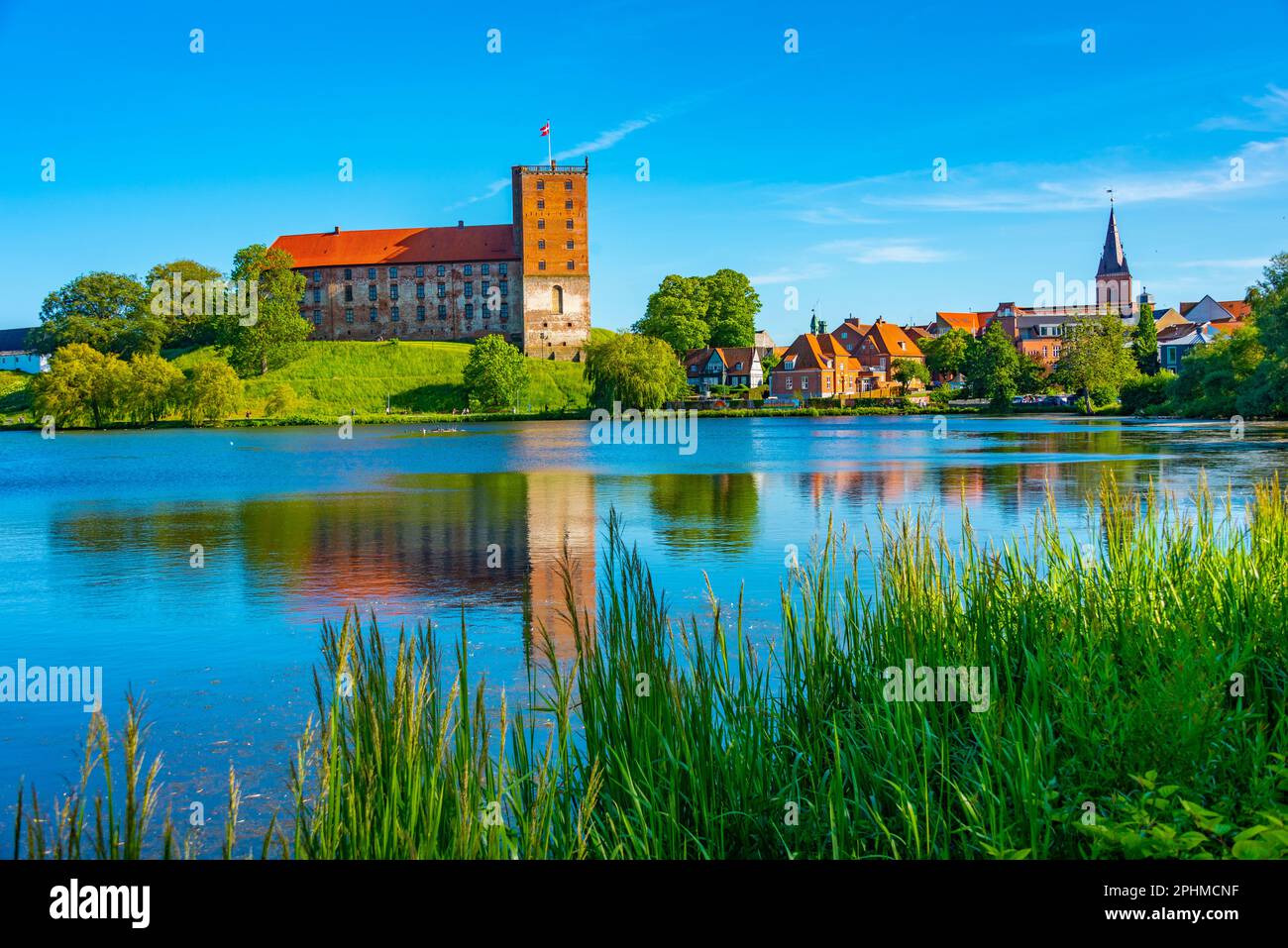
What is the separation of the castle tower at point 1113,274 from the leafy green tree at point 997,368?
4696 centimetres

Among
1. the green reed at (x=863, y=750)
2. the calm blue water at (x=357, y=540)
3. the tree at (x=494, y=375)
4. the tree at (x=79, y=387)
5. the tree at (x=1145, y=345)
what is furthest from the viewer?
the tree at (x=1145, y=345)

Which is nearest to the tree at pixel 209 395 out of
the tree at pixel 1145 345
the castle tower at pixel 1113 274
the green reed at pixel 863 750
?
the tree at pixel 1145 345

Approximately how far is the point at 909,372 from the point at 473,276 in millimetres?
51744

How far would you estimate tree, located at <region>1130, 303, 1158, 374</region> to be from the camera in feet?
336

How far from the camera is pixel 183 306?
102 m

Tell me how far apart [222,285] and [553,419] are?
3934 cm

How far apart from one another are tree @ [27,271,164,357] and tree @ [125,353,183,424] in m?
19.4

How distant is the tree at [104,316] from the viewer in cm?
10862

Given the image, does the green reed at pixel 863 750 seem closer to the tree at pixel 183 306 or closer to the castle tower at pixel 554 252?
the tree at pixel 183 306

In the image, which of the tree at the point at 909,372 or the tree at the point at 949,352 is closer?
the tree at the point at 949,352

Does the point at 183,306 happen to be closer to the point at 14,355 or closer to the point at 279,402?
the point at 279,402

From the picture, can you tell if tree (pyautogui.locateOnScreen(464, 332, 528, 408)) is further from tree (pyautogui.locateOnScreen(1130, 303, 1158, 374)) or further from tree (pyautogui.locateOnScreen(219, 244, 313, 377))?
tree (pyautogui.locateOnScreen(1130, 303, 1158, 374))

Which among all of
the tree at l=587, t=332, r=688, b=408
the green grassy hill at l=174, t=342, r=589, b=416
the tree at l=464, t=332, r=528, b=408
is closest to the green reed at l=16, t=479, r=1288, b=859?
the tree at l=587, t=332, r=688, b=408

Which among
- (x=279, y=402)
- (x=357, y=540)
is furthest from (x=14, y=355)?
(x=357, y=540)
